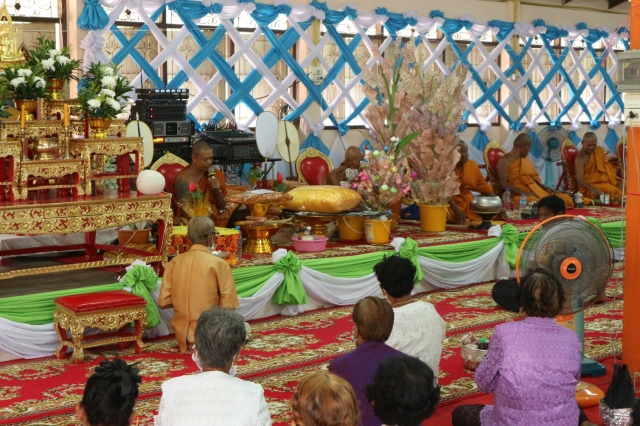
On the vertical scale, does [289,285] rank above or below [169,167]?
below

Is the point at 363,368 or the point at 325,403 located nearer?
the point at 325,403

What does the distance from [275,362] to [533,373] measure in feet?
6.80

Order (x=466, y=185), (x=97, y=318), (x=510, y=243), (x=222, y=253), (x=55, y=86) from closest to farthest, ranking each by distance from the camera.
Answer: (x=97, y=318), (x=55, y=86), (x=222, y=253), (x=510, y=243), (x=466, y=185)

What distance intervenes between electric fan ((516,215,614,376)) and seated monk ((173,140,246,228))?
10.1ft

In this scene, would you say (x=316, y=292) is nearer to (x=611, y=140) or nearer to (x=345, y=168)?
(x=345, y=168)

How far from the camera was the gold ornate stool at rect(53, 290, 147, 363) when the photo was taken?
522cm

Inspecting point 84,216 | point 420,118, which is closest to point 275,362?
point 84,216

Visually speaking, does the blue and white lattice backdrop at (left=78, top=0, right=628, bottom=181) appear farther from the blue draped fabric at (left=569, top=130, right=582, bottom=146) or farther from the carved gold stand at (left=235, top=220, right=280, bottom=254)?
the carved gold stand at (left=235, top=220, right=280, bottom=254)

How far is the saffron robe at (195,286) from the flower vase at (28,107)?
1343 millimetres

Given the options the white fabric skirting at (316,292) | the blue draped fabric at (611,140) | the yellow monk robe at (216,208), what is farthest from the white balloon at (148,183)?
the blue draped fabric at (611,140)

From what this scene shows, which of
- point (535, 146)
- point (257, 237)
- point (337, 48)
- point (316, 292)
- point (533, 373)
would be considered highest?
point (337, 48)

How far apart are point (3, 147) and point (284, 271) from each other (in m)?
2.08

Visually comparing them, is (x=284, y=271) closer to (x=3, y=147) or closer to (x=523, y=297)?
(x=3, y=147)

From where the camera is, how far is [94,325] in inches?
207
